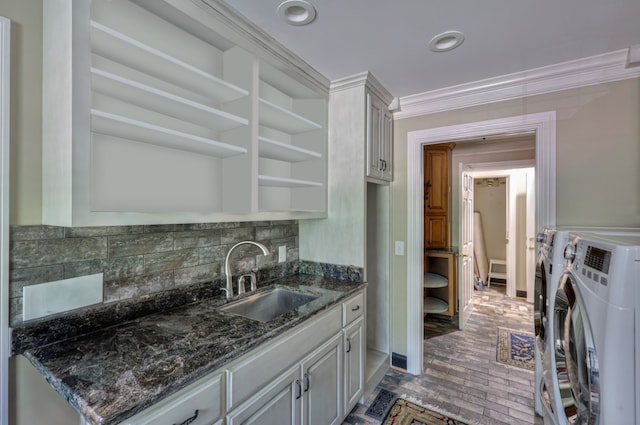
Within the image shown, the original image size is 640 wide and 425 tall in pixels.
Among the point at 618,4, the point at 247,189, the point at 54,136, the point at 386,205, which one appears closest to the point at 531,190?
the point at 386,205

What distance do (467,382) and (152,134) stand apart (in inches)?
113

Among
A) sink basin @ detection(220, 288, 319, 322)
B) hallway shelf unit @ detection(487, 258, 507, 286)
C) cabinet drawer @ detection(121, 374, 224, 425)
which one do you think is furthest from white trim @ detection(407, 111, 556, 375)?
hallway shelf unit @ detection(487, 258, 507, 286)

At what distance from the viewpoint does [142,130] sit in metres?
1.22

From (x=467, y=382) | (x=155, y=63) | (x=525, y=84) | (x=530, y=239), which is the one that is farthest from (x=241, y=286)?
(x=530, y=239)

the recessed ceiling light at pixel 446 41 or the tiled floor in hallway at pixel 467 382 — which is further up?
the recessed ceiling light at pixel 446 41

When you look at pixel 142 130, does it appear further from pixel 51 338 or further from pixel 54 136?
pixel 51 338

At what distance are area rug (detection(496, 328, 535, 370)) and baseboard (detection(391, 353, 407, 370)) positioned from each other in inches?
37.6

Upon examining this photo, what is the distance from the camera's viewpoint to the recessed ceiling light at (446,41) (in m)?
1.62

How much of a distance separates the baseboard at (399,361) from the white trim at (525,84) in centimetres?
217

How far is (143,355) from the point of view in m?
1.05

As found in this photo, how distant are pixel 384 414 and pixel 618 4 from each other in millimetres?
2667

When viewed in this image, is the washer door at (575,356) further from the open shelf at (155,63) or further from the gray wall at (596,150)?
the open shelf at (155,63)

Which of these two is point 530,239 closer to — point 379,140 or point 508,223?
point 508,223

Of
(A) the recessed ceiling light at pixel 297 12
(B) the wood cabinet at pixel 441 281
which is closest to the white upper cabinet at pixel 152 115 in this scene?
(A) the recessed ceiling light at pixel 297 12
